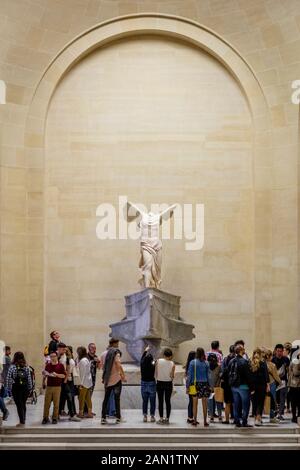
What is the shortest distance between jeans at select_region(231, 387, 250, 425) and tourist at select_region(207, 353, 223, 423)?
750 mm

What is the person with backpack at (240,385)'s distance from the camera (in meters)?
16.8

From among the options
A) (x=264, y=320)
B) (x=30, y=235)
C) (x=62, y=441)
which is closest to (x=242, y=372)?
(x=62, y=441)

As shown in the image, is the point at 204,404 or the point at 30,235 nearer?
the point at 204,404

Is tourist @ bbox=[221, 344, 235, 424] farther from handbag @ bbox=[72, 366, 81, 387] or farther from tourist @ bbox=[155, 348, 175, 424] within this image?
handbag @ bbox=[72, 366, 81, 387]

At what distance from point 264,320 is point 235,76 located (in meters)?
6.36

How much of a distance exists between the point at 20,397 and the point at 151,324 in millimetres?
5226

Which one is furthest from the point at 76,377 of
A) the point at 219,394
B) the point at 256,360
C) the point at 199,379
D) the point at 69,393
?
the point at 256,360

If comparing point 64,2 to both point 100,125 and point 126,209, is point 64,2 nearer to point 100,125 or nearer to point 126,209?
point 100,125

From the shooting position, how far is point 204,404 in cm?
1692

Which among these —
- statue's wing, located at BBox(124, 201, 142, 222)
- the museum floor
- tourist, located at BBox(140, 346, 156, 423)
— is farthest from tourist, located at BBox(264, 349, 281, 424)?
statue's wing, located at BBox(124, 201, 142, 222)

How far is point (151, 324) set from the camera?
2144 centimetres

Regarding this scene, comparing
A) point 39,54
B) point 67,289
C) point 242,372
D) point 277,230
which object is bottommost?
point 242,372

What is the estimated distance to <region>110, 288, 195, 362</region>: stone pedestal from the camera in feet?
70.6

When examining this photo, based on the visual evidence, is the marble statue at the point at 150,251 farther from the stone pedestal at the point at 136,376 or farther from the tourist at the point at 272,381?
the tourist at the point at 272,381
